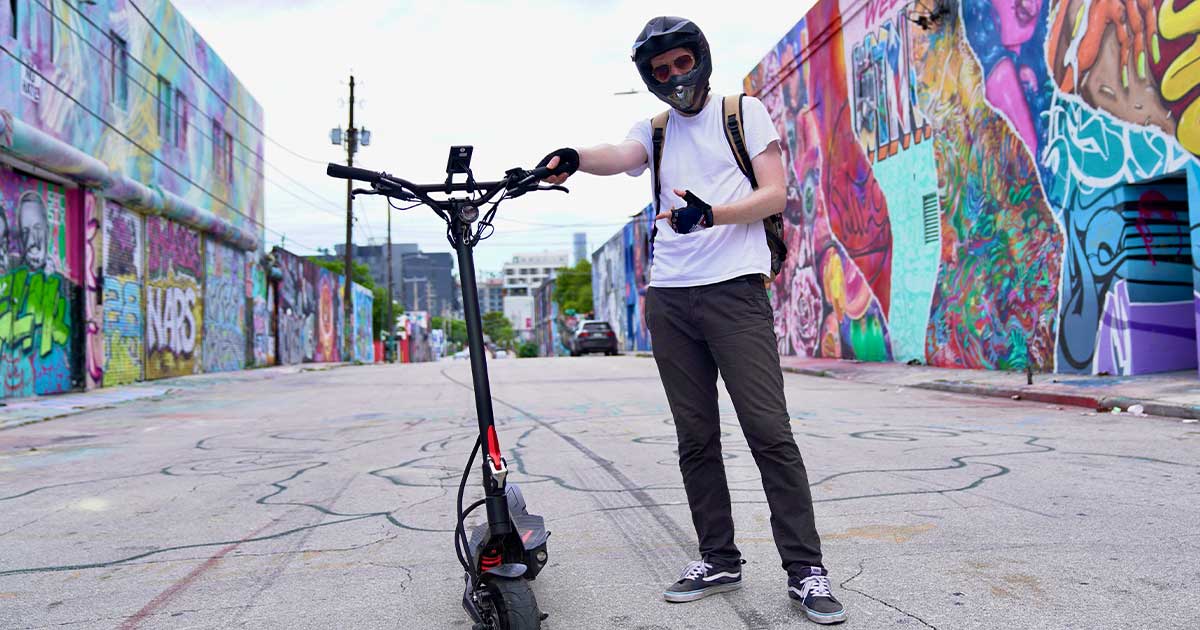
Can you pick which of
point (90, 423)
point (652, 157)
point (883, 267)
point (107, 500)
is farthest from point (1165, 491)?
point (883, 267)

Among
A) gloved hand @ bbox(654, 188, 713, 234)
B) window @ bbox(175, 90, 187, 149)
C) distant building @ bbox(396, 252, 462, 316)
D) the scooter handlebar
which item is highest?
distant building @ bbox(396, 252, 462, 316)

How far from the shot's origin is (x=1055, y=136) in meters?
12.3

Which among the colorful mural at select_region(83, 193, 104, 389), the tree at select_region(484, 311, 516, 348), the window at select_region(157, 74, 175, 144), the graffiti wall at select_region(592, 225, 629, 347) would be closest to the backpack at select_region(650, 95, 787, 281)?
the colorful mural at select_region(83, 193, 104, 389)

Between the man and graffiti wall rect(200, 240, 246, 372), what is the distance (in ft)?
68.7

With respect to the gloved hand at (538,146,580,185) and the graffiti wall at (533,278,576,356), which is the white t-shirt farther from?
the graffiti wall at (533,278,576,356)

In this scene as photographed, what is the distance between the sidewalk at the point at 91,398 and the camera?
11.2 metres

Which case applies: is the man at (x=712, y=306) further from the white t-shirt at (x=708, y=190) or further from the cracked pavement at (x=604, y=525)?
the cracked pavement at (x=604, y=525)

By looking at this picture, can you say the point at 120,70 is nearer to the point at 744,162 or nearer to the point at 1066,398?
the point at 1066,398

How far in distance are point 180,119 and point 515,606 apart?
21.5 meters

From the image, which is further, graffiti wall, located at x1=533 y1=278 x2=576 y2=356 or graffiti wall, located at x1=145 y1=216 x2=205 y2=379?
graffiti wall, located at x1=533 y1=278 x2=576 y2=356

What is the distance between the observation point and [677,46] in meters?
3.15

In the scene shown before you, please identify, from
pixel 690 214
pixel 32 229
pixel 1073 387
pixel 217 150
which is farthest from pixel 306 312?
pixel 690 214

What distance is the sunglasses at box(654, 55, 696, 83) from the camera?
3.19 metres

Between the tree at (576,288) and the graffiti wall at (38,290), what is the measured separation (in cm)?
5677
